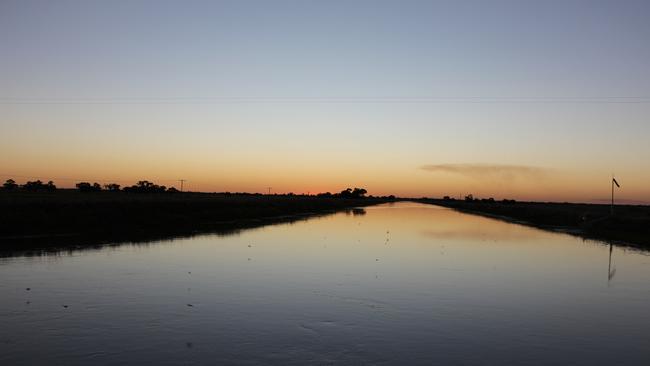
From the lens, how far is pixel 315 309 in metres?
13.0

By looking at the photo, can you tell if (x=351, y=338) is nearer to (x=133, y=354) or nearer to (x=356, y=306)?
(x=356, y=306)

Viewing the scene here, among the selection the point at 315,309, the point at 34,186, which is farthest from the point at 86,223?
the point at 34,186

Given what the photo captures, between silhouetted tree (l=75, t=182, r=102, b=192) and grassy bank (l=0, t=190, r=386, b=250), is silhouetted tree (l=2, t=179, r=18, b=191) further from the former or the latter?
grassy bank (l=0, t=190, r=386, b=250)

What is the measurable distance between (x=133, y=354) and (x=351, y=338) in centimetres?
418

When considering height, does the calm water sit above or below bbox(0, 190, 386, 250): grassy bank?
below

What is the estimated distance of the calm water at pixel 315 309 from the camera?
9.45 m

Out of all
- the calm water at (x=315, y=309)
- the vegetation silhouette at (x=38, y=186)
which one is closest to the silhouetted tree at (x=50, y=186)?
the vegetation silhouette at (x=38, y=186)

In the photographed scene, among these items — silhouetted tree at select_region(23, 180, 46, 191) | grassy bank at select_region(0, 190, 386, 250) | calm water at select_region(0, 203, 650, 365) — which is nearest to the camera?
calm water at select_region(0, 203, 650, 365)

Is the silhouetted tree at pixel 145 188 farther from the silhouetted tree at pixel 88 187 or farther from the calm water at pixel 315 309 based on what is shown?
the calm water at pixel 315 309

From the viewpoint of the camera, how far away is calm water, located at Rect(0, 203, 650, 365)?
945cm

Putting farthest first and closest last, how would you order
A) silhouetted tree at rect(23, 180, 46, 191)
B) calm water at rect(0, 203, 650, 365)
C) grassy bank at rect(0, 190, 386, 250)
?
silhouetted tree at rect(23, 180, 46, 191)
grassy bank at rect(0, 190, 386, 250)
calm water at rect(0, 203, 650, 365)

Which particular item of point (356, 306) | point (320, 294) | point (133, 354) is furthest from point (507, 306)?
point (133, 354)

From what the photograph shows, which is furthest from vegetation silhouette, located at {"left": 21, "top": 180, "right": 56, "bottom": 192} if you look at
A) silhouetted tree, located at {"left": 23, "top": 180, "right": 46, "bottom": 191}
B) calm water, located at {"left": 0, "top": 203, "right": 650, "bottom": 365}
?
calm water, located at {"left": 0, "top": 203, "right": 650, "bottom": 365}

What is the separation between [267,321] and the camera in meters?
11.7
